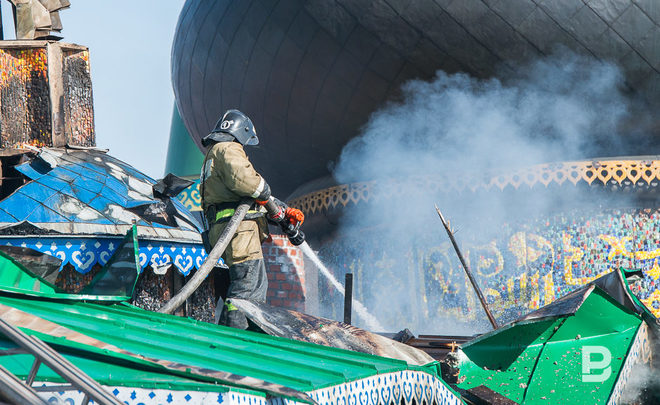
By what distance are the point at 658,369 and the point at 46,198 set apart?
4056mm

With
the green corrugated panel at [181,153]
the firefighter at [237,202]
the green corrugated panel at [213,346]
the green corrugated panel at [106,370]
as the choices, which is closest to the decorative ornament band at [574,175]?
the firefighter at [237,202]

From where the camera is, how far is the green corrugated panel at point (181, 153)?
18641mm

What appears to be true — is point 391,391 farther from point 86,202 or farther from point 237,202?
point 86,202

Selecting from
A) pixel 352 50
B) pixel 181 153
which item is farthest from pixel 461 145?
pixel 181 153

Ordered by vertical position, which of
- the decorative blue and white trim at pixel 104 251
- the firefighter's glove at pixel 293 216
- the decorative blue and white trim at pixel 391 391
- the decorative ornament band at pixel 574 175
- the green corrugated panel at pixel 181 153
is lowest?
the decorative blue and white trim at pixel 391 391

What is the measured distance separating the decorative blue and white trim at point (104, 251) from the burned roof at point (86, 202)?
6cm

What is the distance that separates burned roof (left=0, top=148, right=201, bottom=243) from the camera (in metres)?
5.85

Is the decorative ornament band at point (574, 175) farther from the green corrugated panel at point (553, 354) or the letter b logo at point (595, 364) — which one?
the letter b logo at point (595, 364)

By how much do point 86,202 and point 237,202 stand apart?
1834 mm

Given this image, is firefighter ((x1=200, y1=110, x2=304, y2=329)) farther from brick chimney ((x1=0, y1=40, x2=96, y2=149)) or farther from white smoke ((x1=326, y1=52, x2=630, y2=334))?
white smoke ((x1=326, y1=52, x2=630, y2=334))

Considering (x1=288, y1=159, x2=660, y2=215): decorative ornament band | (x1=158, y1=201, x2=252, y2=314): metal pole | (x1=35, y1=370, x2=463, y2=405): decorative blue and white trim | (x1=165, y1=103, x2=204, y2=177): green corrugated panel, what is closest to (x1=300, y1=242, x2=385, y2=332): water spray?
(x1=288, y1=159, x2=660, y2=215): decorative ornament band

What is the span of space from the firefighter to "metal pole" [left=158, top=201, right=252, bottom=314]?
0.10 meters

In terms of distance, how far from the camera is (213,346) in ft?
8.82

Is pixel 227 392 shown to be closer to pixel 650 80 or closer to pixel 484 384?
pixel 484 384
